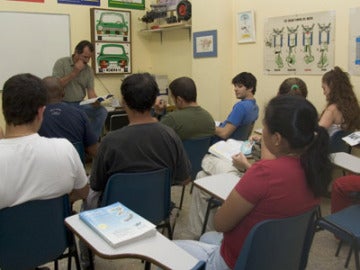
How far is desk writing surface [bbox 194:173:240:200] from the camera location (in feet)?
5.86

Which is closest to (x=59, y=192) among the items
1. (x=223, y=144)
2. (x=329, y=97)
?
(x=223, y=144)

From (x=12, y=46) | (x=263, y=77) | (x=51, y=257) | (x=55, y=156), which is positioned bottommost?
(x=51, y=257)

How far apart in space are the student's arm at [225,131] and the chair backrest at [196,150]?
28 centimetres

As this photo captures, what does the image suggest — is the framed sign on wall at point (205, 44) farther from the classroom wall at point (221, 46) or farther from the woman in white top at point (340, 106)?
the woman in white top at point (340, 106)

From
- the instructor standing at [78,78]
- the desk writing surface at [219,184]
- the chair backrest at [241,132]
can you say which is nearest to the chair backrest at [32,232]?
the desk writing surface at [219,184]

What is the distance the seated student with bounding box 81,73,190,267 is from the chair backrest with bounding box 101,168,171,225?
0.06 m

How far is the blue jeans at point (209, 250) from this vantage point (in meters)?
1.44

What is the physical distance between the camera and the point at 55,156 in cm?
158

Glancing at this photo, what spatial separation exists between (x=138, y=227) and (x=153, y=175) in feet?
1.96

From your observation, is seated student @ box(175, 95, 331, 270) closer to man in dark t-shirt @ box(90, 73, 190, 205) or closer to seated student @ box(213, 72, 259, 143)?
man in dark t-shirt @ box(90, 73, 190, 205)

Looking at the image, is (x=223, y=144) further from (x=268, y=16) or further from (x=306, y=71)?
(x=268, y=16)

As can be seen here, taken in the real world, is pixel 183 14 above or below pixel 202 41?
above

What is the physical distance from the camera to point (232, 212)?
1.31 meters

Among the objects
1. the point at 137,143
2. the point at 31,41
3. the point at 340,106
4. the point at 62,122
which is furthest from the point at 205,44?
the point at 137,143
